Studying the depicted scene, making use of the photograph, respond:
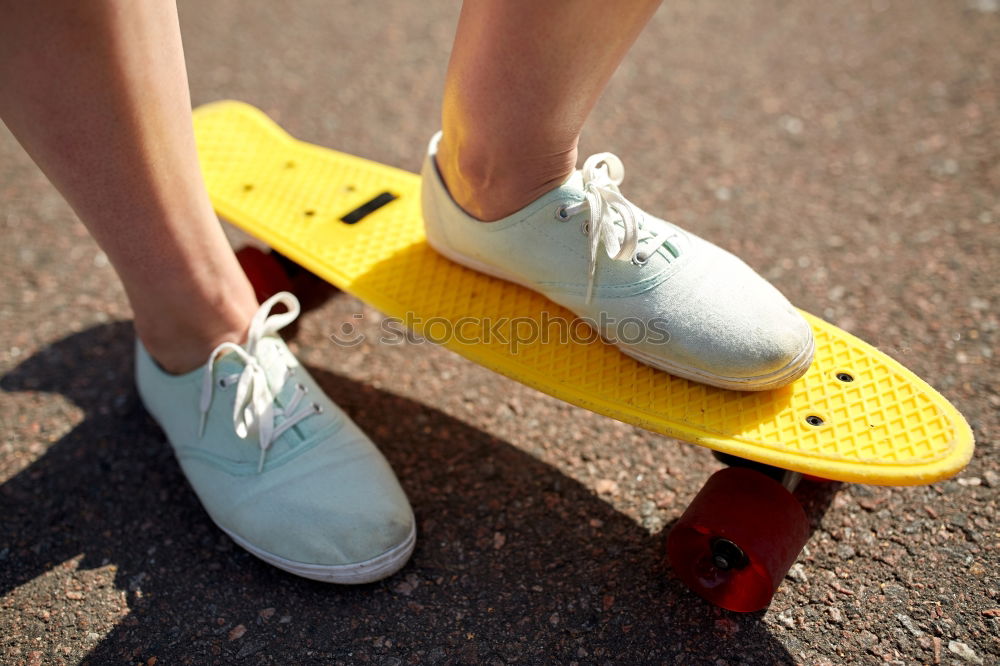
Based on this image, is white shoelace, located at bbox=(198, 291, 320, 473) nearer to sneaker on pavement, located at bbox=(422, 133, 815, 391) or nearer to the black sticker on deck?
the black sticker on deck

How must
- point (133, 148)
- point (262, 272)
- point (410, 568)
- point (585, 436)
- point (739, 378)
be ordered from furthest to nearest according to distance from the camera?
1. point (262, 272)
2. point (585, 436)
3. point (410, 568)
4. point (739, 378)
5. point (133, 148)

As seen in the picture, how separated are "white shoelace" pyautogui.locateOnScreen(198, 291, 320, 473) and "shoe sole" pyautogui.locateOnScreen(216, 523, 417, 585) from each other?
163 millimetres

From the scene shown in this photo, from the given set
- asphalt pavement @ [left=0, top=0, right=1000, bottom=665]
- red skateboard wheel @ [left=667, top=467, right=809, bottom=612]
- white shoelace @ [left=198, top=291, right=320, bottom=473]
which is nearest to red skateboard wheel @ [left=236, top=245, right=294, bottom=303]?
asphalt pavement @ [left=0, top=0, right=1000, bottom=665]

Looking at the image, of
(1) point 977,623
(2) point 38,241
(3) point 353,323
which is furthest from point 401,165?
(1) point 977,623

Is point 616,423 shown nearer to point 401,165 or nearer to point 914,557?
point 914,557

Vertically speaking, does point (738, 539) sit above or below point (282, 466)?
above

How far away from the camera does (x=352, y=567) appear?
1338 mm

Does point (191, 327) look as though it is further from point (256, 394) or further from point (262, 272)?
point (262, 272)

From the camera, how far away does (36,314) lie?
2008 millimetres

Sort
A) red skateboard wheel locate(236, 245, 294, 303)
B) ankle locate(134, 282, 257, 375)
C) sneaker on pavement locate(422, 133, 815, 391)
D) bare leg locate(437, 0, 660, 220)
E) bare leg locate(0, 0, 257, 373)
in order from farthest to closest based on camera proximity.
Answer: red skateboard wheel locate(236, 245, 294, 303) < ankle locate(134, 282, 257, 375) < sneaker on pavement locate(422, 133, 815, 391) < bare leg locate(437, 0, 660, 220) < bare leg locate(0, 0, 257, 373)

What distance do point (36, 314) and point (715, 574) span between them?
175 cm

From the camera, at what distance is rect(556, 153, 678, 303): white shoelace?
136cm

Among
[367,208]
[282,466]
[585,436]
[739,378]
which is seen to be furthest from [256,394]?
[739,378]

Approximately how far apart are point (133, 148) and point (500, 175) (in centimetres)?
60
